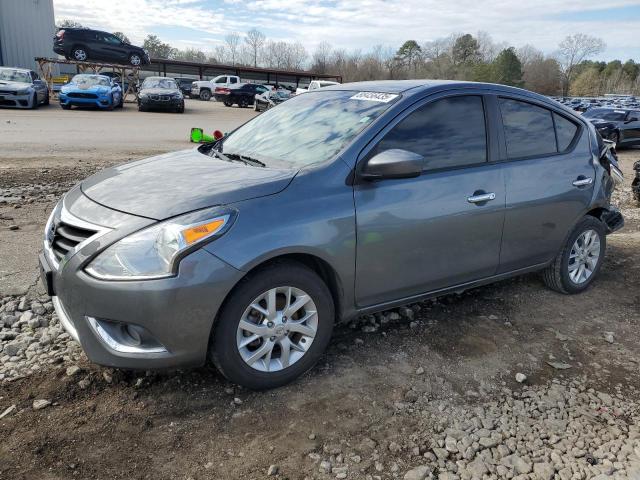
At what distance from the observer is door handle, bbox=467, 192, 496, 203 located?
3.55 metres

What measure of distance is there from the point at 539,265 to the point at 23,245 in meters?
4.77

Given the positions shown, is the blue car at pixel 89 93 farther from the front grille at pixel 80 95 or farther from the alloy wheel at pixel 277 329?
the alloy wheel at pixel 277 329

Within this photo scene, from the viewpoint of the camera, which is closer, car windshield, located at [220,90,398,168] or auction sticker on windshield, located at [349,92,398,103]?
car windshield, located at [220,90,398,168]

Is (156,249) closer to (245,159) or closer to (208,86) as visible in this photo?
(245,159)

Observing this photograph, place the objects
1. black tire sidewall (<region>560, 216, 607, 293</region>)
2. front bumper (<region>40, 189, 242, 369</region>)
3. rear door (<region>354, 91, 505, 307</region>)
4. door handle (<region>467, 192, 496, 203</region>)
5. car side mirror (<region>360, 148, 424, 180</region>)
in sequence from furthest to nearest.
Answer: black tire sidewall (<region>560, 216, 607, 293</region>) < door handle (<region>467, 192, 496, 203</region>) < rear door (<region>354, 91, 505, 307</region>) < car side mirror (<region>360, 148, 424, 180</region>) < front bumper (<region>40, 189, 242, 369</region>)

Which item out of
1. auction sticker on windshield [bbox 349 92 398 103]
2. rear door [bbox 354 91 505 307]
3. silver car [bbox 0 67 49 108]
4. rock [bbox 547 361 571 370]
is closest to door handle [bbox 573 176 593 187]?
rear door [bbox 354 91 505 307]

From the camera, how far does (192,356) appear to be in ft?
8.77

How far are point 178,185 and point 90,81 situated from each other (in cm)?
2175

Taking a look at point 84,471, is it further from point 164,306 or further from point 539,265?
point 539,265

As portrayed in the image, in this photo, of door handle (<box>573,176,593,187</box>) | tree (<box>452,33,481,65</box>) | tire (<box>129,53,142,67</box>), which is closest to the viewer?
door handle (<box>573,176,593,187</box>)

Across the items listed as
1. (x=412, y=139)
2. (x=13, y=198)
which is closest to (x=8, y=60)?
(x=13, y=198)

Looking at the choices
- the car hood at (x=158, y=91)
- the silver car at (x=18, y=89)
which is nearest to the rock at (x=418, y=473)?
the silver car at (x=18, y=89)

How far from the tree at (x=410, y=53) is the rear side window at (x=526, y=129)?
102 meters

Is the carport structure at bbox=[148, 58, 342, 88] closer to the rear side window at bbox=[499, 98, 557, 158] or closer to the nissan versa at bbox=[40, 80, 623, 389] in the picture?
the rear side window at bbox=[499, 98, 557, 158]
